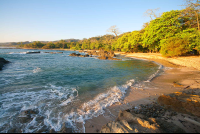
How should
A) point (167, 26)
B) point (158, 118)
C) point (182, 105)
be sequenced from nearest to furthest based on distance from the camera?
point (158, 118) → point (182, 105) → point (167, 26)

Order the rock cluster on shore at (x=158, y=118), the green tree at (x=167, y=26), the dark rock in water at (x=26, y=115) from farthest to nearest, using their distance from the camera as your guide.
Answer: the green tree at (x=167, y=26) < the dark rock in water at (x=26, y=115) < the rock cluster on shore at (x=158, y=118)

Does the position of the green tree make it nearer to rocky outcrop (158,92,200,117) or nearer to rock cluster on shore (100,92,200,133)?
rocky outcrop (158,92,200,117)

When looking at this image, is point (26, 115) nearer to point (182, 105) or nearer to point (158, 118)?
point (158, 118)

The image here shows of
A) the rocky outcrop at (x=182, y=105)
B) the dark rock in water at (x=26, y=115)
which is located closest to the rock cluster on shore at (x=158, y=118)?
the rocky outcrop at (x=182, y=105)

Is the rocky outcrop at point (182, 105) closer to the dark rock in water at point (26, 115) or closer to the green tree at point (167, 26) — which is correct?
the dark rock in water at point (26, 115)

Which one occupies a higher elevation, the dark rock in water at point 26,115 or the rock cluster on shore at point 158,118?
the rock cluster on shore at point 158,118

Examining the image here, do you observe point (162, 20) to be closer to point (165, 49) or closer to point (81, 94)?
point (165, 49)

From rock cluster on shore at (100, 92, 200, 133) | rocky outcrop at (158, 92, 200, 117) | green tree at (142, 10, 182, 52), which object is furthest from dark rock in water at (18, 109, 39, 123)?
green tree at (142, 10, 182, 52)

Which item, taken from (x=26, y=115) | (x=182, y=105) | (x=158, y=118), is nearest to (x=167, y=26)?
(x=182, y=105)

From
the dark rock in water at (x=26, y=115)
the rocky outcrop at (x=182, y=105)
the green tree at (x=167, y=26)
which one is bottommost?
the dark rock in water at (x=26, y=115)

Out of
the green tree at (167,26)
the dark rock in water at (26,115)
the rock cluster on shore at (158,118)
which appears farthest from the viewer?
the green tree at (167,26)

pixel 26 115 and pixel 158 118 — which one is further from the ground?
pixel 158 118

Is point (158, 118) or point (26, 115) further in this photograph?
point (26, 115)

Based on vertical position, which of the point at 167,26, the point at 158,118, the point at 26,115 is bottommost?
the point at 26,115
